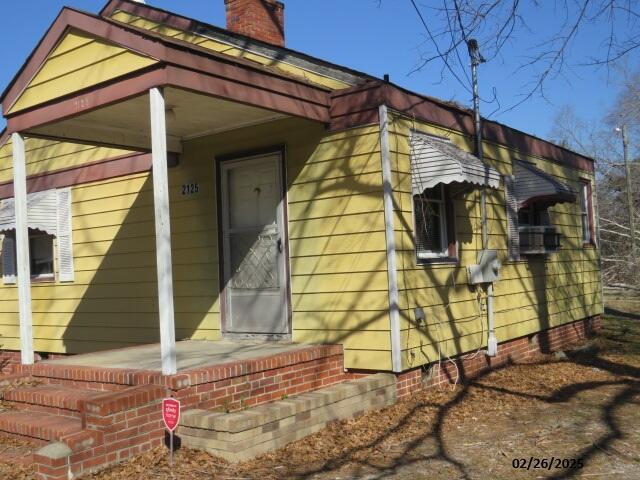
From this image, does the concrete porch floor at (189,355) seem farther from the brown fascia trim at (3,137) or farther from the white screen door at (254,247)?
the brown fascia trim at (3,137)

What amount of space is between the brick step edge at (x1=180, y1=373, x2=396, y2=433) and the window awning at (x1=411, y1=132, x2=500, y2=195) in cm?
213

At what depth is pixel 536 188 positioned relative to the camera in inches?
372

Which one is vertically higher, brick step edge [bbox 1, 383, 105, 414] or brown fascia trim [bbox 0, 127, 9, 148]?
brown fascia trim [bbox 0, 127, 9, 148]

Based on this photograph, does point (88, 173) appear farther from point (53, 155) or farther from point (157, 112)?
point (157, 112)

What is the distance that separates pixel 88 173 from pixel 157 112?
4.83 metres

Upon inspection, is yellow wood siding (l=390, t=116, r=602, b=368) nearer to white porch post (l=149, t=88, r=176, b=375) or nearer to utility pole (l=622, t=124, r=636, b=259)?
white porch post (l=149, t=88, r=176, b=375)

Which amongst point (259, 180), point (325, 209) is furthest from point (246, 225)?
point (325, 209)

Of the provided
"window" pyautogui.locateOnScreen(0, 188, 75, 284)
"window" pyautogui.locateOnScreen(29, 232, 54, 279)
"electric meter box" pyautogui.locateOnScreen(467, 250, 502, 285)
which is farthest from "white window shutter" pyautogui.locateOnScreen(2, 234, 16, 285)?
"electric meter box" pyautogui.locateOnScreen(467, 250, 502, 285)

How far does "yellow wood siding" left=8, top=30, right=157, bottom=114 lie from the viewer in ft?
19.1

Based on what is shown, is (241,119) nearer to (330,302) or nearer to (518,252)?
(330,302)

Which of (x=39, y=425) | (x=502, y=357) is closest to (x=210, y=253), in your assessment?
(x=39, y=425)

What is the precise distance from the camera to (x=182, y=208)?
27.7 feet
